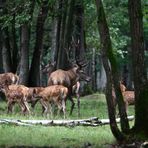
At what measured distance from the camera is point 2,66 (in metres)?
30.7

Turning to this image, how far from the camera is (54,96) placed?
778 inches

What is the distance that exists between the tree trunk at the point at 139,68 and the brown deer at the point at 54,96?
671 centimetres

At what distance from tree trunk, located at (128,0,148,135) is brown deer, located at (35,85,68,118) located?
671 cm

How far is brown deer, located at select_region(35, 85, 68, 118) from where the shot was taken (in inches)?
774

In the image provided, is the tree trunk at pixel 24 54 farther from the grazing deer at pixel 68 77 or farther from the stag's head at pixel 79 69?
the grazing deer at pixel 68 77

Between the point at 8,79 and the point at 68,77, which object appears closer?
the point at 68,77

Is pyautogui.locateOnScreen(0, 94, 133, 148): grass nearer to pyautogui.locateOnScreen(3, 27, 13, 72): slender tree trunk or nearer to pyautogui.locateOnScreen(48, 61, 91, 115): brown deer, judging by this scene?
pyautogui.locateOnScreen(48, 61, 91, 115): brown deer

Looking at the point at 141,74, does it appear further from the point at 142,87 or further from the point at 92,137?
the point at 92,137

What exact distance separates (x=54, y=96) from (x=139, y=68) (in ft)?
23.2

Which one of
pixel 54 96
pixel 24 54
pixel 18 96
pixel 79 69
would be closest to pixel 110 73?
pixel 54 96

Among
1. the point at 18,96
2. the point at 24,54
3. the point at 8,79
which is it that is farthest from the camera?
the point at 24,54

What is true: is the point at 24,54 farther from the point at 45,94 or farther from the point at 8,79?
the point at 45,94

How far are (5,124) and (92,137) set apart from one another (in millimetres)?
3085

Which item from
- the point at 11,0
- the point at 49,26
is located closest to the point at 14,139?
the point at 11,0
